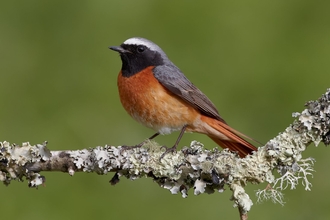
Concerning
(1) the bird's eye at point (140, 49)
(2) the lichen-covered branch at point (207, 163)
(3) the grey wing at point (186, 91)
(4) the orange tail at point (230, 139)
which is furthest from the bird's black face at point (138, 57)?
(2) the lichen-covered branch at point (207, 163)

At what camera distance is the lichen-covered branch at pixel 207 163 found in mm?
4695

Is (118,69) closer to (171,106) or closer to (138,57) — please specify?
(138,57)

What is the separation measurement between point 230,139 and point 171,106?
20.5 inches

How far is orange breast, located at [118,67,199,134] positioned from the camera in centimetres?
616

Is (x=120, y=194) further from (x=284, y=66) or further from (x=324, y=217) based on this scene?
(x=284, y=66)

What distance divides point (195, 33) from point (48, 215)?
254 cm

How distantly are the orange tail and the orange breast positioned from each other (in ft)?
0.50

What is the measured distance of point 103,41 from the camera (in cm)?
803

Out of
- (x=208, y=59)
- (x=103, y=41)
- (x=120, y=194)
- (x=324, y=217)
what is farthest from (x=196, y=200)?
(x=103, y=41)

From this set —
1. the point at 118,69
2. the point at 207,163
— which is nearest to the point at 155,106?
the point at 207,163

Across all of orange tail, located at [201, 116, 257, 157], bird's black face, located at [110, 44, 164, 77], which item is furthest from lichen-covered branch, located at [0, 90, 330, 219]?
bird's black face, located at [110, 44, 164, 77]

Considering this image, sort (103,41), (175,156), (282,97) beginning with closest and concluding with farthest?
(175,156) < (282,97) < (103,41)

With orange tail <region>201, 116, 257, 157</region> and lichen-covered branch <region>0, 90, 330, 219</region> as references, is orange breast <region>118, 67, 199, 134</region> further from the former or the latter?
lichen-covered branch <region>0, 90, 330, 219</region>

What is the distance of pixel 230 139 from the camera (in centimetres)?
618
